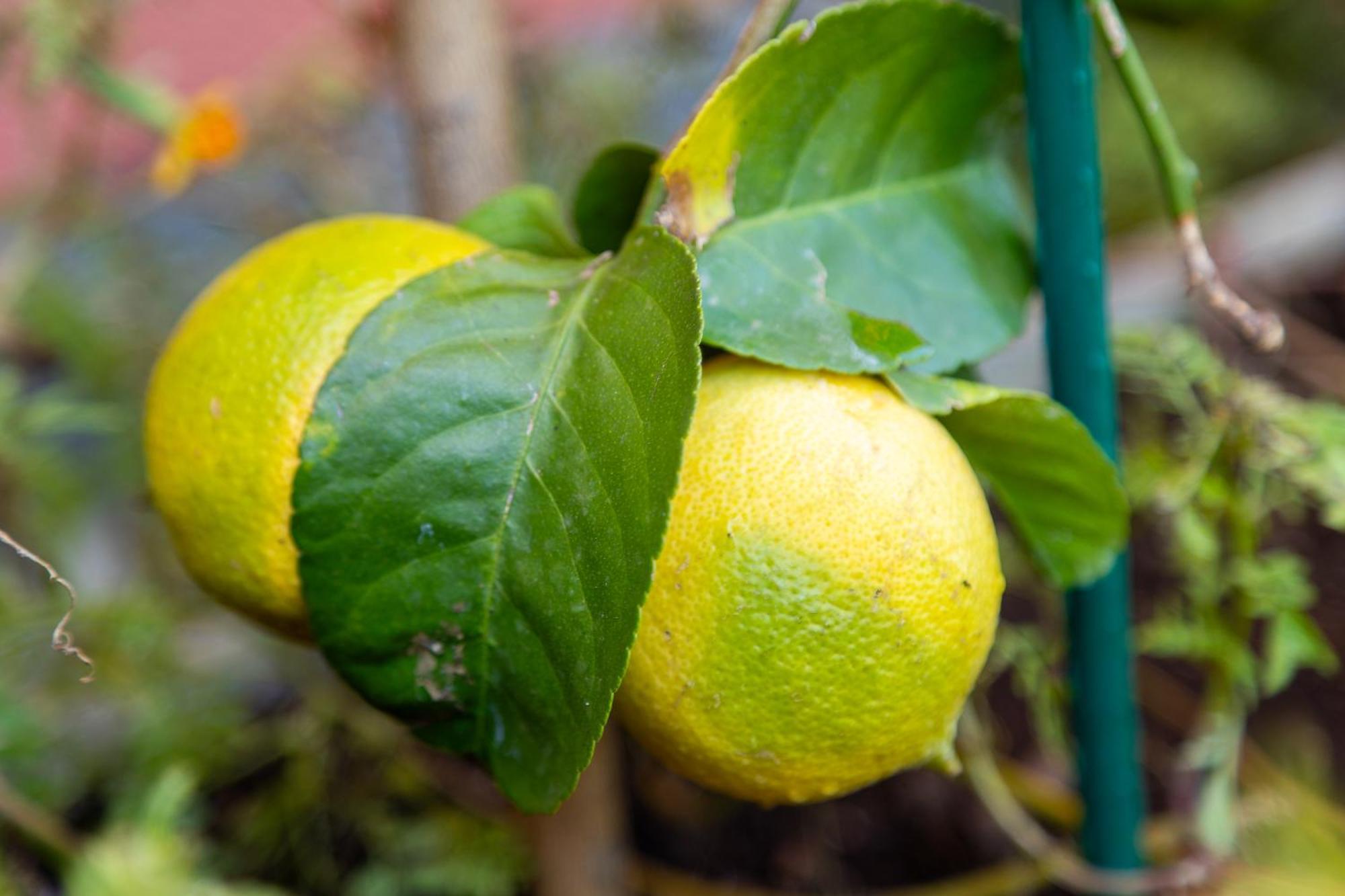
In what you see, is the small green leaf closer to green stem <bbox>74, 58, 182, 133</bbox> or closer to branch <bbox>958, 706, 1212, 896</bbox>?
branch <bbox>958, 706, 1212, 896</bbox>

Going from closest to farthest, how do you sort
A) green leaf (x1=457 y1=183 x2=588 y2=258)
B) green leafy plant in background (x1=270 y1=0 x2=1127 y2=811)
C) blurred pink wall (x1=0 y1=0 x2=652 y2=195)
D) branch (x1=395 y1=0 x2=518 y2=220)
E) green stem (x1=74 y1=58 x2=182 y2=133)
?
green leafy plant in background (x1=270 y1=0 x2=1127 y2=811) < green leaf (x1=457 y1=183 x2=588 y2=258) < branch (x1=395 y1=0 x2=518 y2=220) < green stem (x1=74 y1=58 x2=182 y2=133) < blurred pink wall (x1=0 y1=0 x2=652 y2=195)

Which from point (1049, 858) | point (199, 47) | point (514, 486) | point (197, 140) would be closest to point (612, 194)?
point (514, 486)

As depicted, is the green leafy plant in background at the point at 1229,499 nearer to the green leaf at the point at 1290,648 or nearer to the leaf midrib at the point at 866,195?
the green leaf at the point at 1290,648

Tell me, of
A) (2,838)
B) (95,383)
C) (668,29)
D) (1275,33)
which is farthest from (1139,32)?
(2,838)

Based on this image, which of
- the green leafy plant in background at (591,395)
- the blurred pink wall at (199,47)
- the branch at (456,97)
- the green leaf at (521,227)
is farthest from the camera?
the blurred pink wall at (199,47)

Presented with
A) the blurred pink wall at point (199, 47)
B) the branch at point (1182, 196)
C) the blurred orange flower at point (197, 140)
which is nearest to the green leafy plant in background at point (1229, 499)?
the branch at point (1182, 196)

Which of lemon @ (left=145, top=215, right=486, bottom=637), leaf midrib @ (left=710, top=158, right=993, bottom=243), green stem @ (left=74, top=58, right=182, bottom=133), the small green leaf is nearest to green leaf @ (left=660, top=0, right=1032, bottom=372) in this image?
leaf midrib @ (left=710, top=158, right=993, bottom=243)

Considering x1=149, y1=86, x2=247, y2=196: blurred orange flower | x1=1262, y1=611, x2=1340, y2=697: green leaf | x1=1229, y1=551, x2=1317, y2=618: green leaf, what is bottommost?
x1=1262, y1=611, x2=1340, y2=697: green leaf
